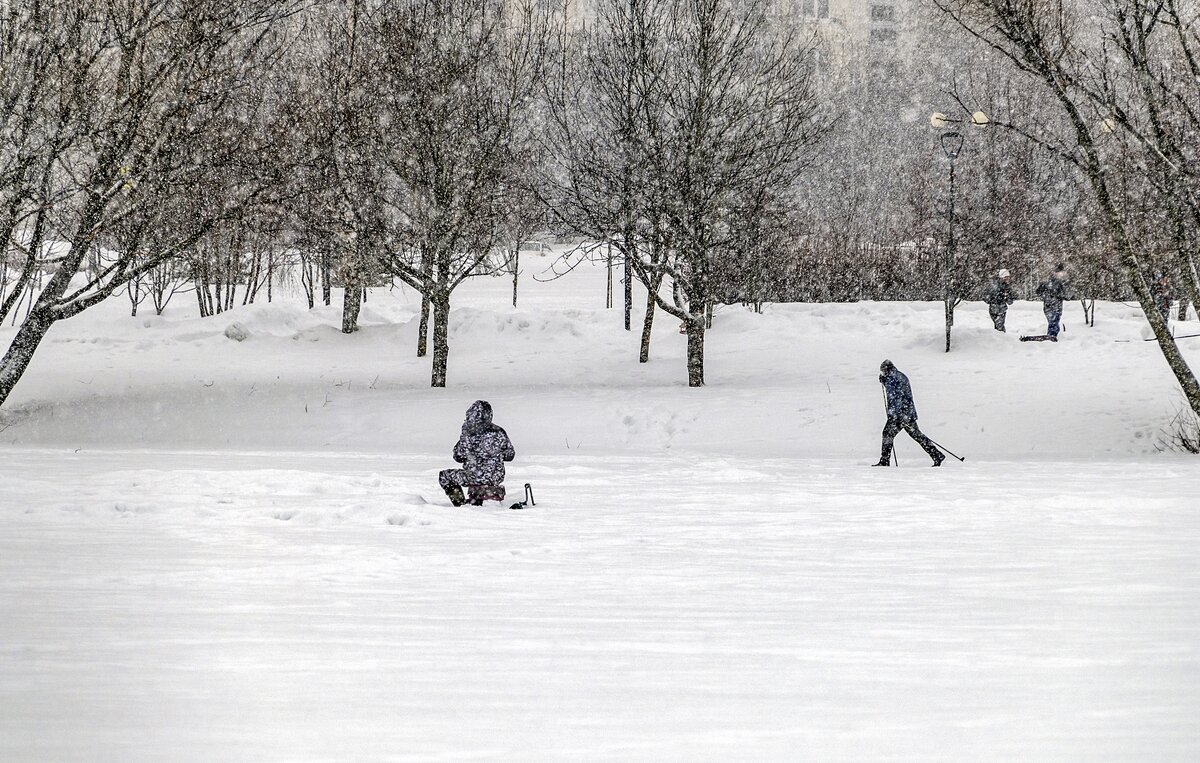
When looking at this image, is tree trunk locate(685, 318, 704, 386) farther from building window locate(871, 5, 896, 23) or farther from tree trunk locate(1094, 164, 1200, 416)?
building window locate(871, 5, 896, 23)

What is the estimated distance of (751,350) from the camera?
26781mm

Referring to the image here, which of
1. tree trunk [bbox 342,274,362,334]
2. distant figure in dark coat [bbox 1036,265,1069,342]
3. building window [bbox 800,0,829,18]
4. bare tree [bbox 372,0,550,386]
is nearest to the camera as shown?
bare tree [bbox 372,0,550,386]

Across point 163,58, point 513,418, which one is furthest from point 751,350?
point 163,58

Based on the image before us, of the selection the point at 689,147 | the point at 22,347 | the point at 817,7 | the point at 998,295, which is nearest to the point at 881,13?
the point at 817,7

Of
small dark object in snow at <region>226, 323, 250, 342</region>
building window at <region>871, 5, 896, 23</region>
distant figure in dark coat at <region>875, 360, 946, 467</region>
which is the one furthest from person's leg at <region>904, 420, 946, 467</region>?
building window at <region>871, 5, 896, 23</region>

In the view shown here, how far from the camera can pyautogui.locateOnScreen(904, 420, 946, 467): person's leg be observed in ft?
47.5

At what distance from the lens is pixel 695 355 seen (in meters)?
22.1

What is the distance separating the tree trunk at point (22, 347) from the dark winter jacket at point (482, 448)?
11.6 m

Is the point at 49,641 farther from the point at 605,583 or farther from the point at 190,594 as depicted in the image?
the point at 605,583

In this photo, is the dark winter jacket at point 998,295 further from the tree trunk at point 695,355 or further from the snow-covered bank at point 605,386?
the tree trunk at point 695,355

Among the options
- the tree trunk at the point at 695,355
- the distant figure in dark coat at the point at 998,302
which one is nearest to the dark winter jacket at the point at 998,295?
the distant figure in dark coat at the point at 998,302

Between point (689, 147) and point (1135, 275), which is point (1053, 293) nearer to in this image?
point (1135, 275)

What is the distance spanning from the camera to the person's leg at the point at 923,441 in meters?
14.5

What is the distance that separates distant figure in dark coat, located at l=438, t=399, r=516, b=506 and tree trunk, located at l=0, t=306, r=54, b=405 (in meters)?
11.5
